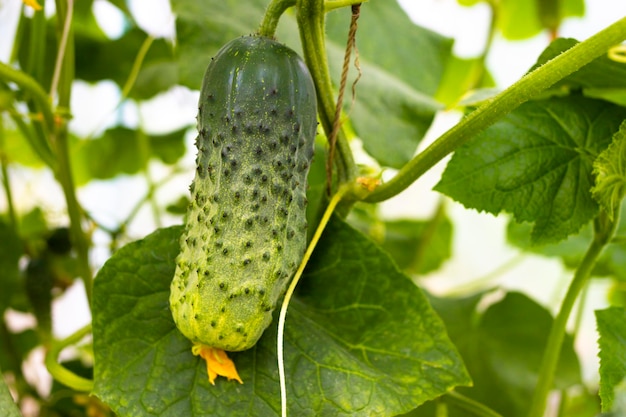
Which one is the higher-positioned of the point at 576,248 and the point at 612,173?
the point at 612,173

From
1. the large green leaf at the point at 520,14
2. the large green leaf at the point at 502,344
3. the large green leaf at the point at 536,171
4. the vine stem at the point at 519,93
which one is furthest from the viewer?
the large green leaf at the point at 520,14

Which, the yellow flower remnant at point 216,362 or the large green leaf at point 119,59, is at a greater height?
the large green leaf at point 119,59

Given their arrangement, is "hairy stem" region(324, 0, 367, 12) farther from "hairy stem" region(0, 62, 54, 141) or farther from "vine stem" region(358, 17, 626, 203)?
"hairy stem" region(0, 62, 54, 141)

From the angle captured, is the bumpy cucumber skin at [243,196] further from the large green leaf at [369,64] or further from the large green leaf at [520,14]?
the large green leaf at [520,14]

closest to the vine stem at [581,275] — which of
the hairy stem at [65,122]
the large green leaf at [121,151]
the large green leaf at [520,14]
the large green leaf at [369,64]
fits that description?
the large green leaf at [369,64]

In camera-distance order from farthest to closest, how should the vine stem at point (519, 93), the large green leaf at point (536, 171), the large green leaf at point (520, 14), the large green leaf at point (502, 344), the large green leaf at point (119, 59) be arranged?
the large green leaf at point (520, 14)
the large green leaf at point (119, 59)
the large green leaf at point (502, 344)
the large green leaf at point (536, 171)
the vine stem at point (519, 93)

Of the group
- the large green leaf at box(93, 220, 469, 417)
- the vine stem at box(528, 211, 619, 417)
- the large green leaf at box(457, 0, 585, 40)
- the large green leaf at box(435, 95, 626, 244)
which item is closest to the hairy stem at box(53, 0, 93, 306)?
the large green leaf at box(93, 220, 469, 417)

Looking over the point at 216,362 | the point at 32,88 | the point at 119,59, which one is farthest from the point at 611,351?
the point at 119,59

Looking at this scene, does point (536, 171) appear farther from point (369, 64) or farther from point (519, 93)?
point (369, 64)
